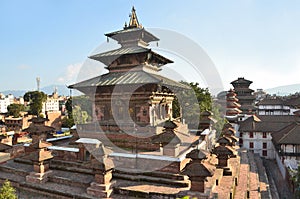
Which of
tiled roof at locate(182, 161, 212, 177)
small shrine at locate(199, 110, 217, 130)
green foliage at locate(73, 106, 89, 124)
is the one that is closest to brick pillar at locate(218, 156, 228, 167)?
tiled roof at locate(182, 161, 212, 177)

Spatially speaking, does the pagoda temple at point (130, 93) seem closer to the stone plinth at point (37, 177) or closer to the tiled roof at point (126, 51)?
the tiled roof at point (126, 51)

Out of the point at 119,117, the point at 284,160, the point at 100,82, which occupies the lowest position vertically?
the point at 284,160

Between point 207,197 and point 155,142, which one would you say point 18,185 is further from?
point 207,197

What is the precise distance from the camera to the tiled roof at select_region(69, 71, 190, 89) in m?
14.9

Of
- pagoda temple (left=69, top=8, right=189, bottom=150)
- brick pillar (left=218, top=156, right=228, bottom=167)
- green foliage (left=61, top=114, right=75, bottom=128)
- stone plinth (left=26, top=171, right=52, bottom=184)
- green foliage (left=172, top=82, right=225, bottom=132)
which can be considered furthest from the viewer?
green foliage (left=61, top=114, right=75, bottom=128)

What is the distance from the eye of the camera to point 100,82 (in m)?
16.7

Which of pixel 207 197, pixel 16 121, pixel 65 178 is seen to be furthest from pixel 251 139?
pixel 16 121

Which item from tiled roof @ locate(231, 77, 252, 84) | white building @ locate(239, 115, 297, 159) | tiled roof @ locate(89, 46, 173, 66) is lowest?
white building @ locate(239, 115, 297, 159)

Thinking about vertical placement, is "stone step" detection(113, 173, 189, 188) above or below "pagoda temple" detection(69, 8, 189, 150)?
below

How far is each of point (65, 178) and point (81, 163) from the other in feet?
4.53

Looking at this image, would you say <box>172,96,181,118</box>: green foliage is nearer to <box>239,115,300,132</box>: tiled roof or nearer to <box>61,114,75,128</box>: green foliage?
<box>239,115,300,132</box>: tiled roof

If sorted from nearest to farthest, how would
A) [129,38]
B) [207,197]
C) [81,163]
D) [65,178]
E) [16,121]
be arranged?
[207,197] → [65,178] → [81,163] → [129,38] → [16,121]

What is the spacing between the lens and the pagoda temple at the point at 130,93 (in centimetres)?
1498

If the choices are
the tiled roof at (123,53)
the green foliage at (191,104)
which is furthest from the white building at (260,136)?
the tiled roof at (123,53)
